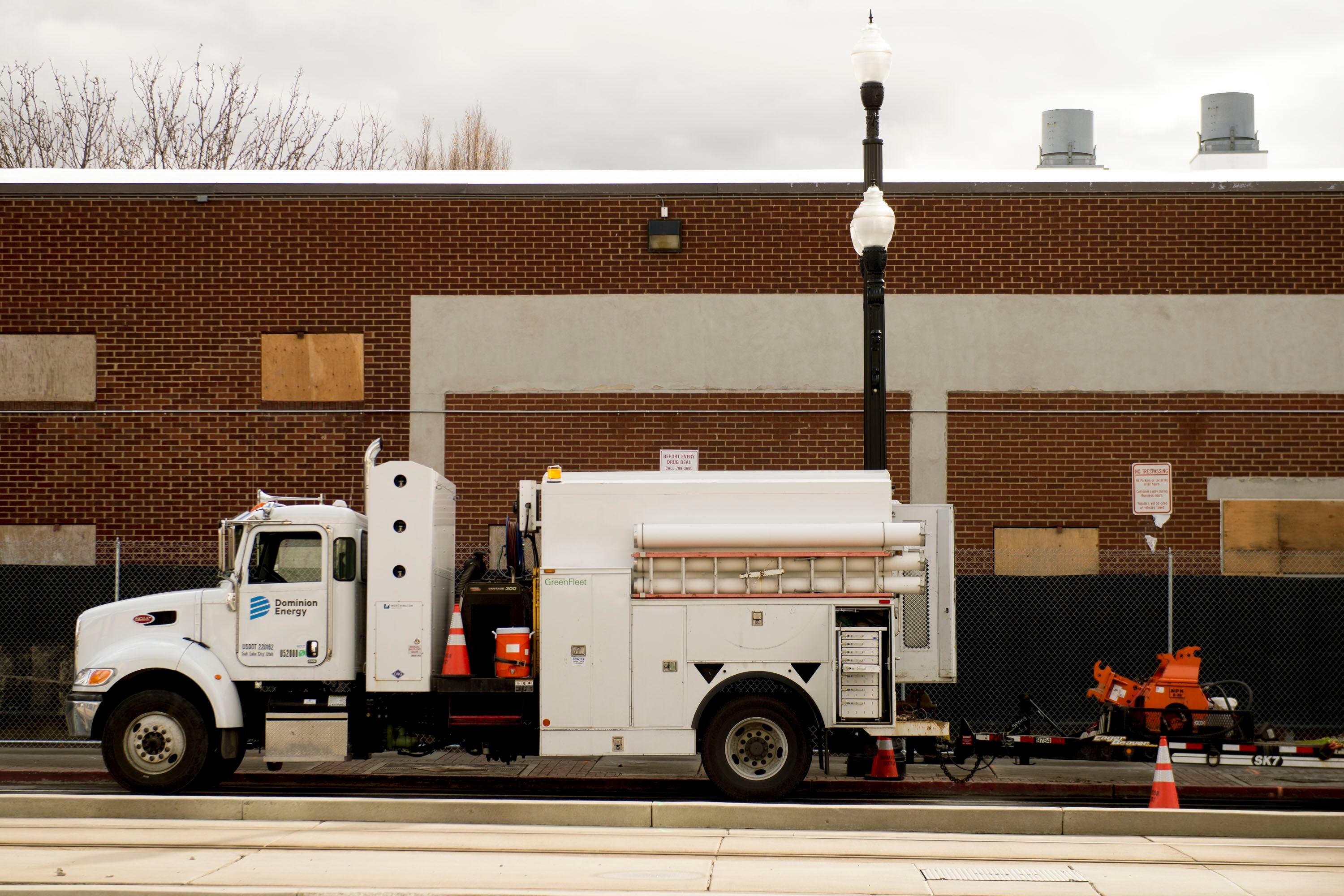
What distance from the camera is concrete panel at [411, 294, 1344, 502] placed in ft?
55.1

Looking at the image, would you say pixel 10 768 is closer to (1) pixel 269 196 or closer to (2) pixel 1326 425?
(1) pixel 269 196

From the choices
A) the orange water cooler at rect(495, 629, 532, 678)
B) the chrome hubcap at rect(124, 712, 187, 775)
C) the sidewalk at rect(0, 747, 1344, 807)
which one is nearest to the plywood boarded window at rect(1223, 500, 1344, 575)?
the sidewalk at rect(0, 747, 1344, 807)

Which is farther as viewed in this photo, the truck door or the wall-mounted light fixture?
the wall-mounted light fixture

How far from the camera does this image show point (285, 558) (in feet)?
37.2

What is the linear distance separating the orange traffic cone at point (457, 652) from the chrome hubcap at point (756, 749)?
91.1 inches

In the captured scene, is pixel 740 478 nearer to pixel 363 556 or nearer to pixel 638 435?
pixel 363 556

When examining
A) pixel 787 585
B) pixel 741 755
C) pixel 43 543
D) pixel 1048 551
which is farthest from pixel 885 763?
pixel 43 543

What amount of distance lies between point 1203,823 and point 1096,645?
6.06 metres

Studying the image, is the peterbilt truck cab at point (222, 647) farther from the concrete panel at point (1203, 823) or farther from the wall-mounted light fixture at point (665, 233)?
the wall-mounted light fixture at point (665, 233)

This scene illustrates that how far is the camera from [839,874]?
24.6 feet

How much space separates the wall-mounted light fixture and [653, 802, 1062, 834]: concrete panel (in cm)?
921

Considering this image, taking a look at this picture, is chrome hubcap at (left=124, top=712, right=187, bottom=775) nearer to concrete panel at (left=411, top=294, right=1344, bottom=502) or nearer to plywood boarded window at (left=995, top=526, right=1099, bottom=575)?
concrete panel at (left=411, top=294, right=1344, bottom=502)

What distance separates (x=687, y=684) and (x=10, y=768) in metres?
7.14

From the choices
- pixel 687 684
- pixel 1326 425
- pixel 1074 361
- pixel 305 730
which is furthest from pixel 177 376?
pixel 1326 425
